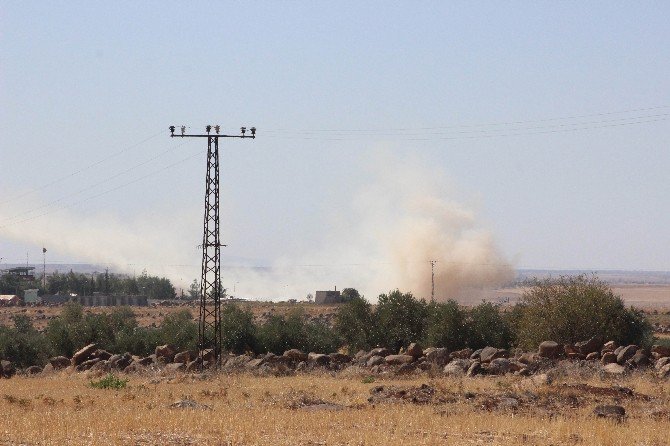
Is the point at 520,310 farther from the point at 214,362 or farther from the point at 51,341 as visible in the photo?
the point at 51,341

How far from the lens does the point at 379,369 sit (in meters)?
48.0

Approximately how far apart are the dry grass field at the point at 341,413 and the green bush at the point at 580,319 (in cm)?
1565

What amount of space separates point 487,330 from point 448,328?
256cm

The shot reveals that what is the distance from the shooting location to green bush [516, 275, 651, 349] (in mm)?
57812

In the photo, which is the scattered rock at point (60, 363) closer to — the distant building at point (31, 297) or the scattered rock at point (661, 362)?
the scattered rock at point (661, 362)

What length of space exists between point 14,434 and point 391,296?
46478mm

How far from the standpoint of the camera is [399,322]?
67438 millimetres

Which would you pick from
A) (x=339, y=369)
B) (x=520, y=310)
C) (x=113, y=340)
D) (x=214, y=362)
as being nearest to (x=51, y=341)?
(x=113, y=340)

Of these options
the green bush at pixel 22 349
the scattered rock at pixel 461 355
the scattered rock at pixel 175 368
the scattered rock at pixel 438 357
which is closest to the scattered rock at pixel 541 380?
the scattered rock at pixel 438 357

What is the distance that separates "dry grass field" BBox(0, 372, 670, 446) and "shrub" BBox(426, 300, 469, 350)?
19411mm

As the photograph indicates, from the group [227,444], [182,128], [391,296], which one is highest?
[182,128]

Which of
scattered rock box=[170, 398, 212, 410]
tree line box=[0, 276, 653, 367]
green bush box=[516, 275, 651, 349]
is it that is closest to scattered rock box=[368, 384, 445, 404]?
scattered rock box=[170, 398, 212, 410]

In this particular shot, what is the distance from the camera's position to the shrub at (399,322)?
66.9 m

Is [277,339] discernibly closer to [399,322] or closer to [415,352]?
[399,322]
